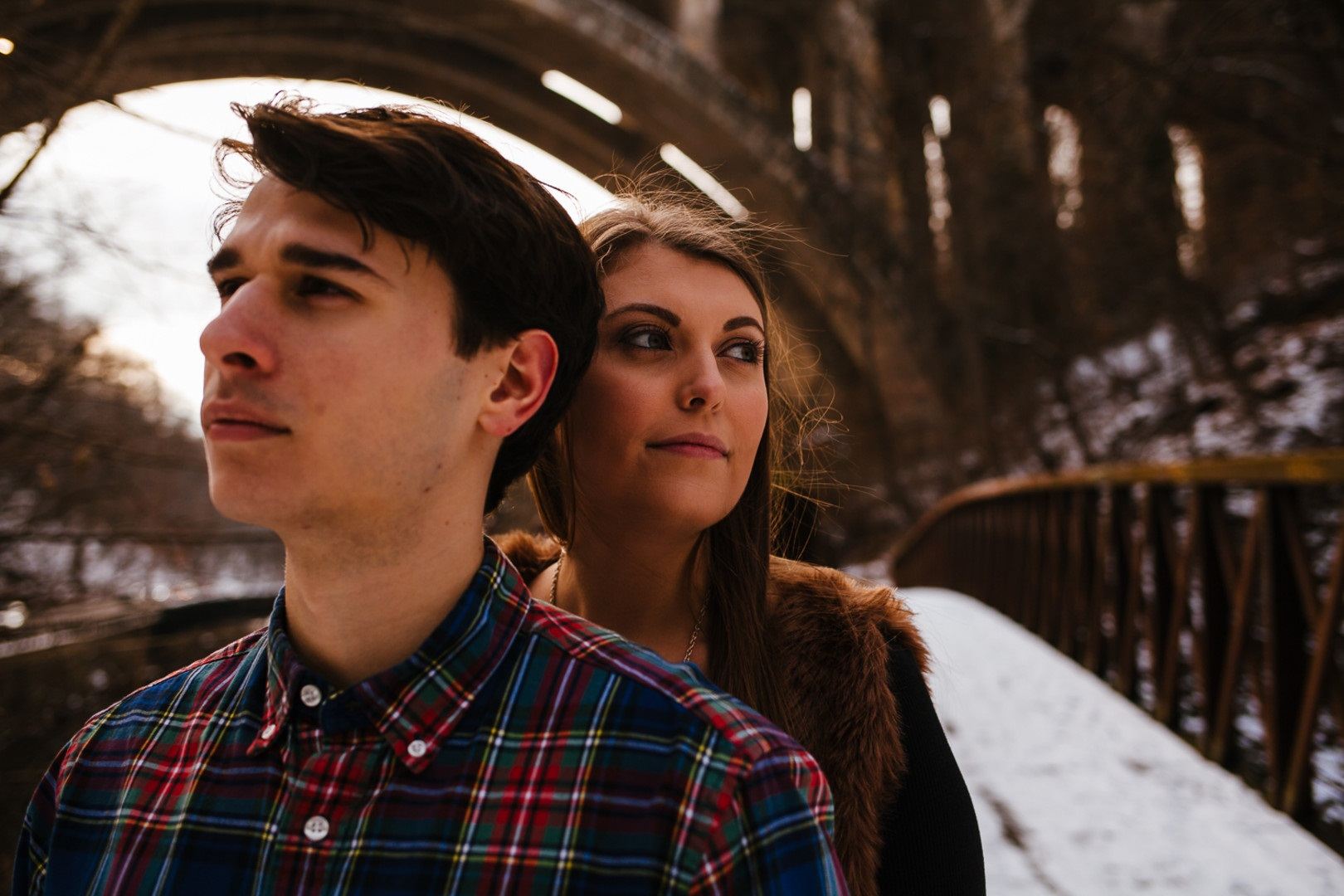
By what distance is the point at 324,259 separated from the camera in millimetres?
1079

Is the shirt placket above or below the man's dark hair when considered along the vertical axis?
below

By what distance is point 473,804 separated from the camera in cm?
103

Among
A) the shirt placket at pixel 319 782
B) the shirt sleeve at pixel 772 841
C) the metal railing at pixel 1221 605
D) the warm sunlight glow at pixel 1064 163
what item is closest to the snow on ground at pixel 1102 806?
the metal railing at pixel 1221 605

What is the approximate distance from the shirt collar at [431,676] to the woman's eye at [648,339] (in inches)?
24.6

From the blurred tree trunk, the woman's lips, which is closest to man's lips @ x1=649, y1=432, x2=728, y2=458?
the woman's lips

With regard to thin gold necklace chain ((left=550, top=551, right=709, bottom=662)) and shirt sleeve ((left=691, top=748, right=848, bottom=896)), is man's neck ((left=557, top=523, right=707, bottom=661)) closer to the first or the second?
thin gold necklace chain ((left=550, top=551, right=709, bottom=662))

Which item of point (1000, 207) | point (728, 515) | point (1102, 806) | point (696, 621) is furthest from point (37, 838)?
point (1000, 207)

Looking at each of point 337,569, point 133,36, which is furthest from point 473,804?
point 133,36

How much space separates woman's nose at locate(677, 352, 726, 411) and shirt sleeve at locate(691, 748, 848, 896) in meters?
0.77

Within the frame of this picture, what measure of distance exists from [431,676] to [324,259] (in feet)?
1.67

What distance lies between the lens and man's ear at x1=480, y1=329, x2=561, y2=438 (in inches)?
47.8

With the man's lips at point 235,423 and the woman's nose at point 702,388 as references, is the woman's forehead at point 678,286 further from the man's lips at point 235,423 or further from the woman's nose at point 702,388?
the man's lips at point 235,423

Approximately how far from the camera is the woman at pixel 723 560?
1.54m

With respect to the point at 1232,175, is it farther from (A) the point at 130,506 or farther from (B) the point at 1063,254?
(A) the point at 130,506
